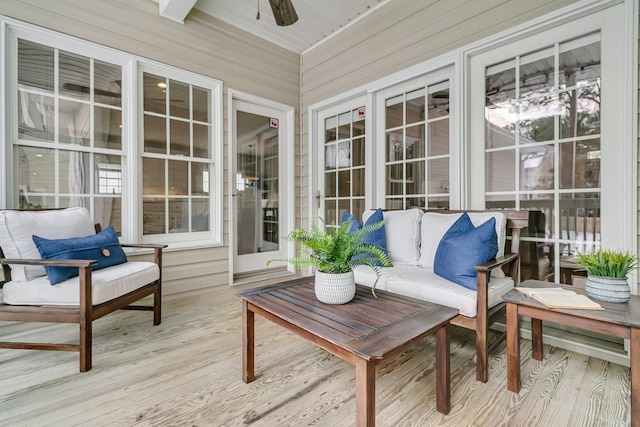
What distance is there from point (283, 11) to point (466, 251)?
77.5 inches

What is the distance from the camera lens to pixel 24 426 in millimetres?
1309

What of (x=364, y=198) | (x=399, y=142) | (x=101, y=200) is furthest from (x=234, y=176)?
(x=399, y=142)

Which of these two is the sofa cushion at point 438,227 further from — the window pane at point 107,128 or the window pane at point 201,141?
the window pane at point 107,128

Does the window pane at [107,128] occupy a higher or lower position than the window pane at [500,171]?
higher

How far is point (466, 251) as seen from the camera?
72.7 inches

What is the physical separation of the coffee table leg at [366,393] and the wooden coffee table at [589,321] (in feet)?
3.27

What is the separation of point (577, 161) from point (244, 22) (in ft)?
11.6

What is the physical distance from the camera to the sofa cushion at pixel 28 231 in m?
1.94

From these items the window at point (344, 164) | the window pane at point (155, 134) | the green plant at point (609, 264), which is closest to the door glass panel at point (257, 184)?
the window at point (344, 164)

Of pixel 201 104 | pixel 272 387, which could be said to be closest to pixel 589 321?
pixel 272 387

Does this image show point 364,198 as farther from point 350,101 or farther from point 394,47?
point 394,47

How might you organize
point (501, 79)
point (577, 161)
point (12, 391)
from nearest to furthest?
point (12, 391)
point (577, 161)
point (501, 79)

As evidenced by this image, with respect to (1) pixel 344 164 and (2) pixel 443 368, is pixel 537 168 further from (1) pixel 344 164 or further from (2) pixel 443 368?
(1) pixel 344 164

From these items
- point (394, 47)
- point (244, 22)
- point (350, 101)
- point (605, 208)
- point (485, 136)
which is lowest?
point (605, 208)
